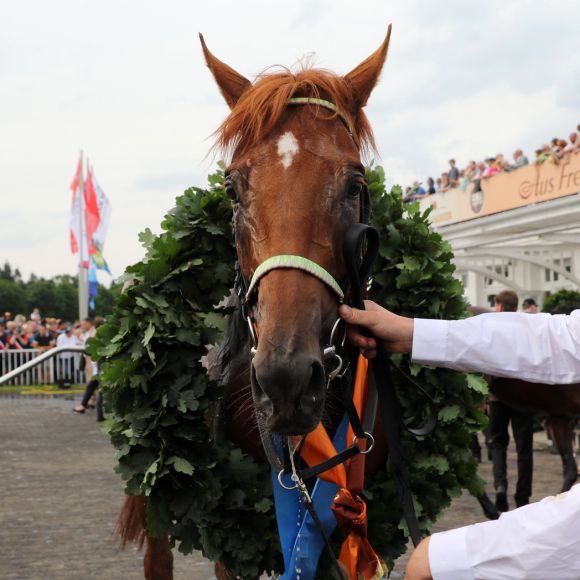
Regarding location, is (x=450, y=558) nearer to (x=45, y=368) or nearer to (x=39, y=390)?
(x=39, y=390)

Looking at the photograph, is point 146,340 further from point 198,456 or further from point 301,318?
point 301,318

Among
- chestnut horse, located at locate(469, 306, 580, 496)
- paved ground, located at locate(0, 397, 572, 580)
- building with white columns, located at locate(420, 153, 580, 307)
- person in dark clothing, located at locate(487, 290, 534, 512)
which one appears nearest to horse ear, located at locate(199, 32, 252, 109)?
paved ground, located at locate(0, 397, 572, 580)

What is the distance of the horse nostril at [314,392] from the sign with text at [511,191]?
11427mm

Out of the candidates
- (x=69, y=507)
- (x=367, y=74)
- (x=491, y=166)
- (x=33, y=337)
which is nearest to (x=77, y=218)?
(x=33, y=337)

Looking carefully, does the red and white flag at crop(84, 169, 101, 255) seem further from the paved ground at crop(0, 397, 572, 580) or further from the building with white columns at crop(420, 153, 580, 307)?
the paved ground at crop(0, 397, 572, 580)

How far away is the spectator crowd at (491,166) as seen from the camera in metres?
14.8

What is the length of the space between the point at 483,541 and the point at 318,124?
1.74 m

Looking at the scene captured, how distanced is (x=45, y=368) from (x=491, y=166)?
12703mm

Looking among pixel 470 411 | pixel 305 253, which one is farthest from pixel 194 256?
pixel 470 411

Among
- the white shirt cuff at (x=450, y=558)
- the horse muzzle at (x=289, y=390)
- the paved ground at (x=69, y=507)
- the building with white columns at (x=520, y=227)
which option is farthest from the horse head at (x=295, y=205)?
the building with white columns at (x=520, y=227)

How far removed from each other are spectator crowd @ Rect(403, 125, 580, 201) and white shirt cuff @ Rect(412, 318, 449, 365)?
389 inches

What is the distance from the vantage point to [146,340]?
355 cm

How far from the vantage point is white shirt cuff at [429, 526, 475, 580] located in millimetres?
1706

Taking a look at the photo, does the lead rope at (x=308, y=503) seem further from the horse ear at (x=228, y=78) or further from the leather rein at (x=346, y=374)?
the horse ear at (x=228, y=78)
